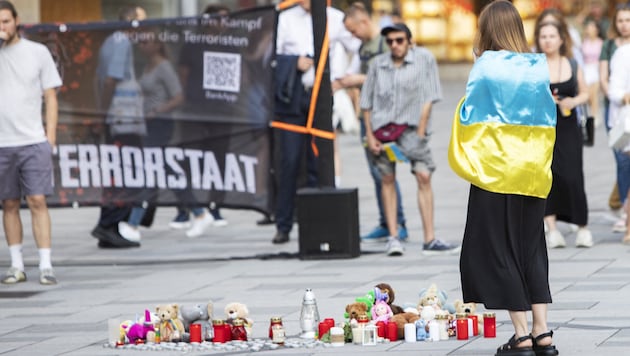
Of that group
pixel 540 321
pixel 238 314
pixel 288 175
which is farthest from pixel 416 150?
pixel 540 321

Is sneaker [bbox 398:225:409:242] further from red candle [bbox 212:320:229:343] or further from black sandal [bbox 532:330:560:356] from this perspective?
black sandal [bbox 532:330:560:356]

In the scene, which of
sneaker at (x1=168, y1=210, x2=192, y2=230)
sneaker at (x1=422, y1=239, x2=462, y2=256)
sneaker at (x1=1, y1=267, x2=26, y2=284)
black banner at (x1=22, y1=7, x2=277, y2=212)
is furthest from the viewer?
sneaker at (x1=168, y1=210, x2=192, y2=230)

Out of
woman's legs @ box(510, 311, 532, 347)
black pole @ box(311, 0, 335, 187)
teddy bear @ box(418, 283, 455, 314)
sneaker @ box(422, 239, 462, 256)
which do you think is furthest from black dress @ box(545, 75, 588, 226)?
woman's legs @ box(510, 311, 532, 347)

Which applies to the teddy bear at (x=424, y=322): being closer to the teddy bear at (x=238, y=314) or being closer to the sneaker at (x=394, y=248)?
the teddy bear at (x=238, y=314)

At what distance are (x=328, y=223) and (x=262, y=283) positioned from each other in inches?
47.0

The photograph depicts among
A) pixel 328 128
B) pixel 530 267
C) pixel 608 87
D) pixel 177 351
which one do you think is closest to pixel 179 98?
pixel 328 128

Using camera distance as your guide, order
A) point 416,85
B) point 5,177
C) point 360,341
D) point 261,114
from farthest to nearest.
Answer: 1. point 261,114
2. point 416,85
3. point 5,177
4. point 360,341

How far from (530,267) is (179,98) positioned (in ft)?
19.6

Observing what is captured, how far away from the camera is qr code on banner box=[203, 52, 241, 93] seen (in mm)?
12500

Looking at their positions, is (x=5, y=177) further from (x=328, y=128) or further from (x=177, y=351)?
(x=177, y=351)

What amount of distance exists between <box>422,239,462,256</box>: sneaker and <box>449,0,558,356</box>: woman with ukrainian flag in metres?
4.26

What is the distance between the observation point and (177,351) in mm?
7926

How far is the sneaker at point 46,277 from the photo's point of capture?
11.0 metres

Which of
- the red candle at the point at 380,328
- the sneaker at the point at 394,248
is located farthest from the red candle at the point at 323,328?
the sneaker at the point at 394,248
